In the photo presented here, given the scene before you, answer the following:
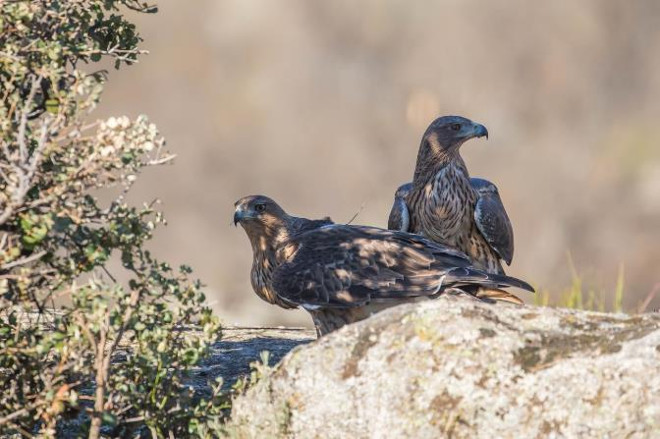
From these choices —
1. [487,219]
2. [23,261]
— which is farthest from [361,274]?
[23,261]

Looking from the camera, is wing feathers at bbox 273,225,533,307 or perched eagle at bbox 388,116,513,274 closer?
wing feathers at bbox 273,225,533,307

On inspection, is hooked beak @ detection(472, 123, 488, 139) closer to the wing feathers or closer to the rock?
the wing feathers

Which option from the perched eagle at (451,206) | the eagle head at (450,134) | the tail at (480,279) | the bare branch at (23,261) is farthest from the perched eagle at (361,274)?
the bare branch at (23,261)

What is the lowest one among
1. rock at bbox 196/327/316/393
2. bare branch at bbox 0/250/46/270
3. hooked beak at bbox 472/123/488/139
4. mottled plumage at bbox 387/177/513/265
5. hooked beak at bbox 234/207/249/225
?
bare branch at bbox 0/250/46/270

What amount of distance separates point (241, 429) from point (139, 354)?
0.70 m

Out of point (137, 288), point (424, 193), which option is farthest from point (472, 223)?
point (137, 288)

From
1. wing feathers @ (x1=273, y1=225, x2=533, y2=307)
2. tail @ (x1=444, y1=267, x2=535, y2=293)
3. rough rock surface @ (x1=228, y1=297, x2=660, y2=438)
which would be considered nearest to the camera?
rough rock surface @ (x1=228, y1=297, x2=660, y2=438)

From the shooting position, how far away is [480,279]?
7148 mm

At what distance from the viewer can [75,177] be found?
497cm

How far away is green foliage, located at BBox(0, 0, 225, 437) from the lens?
498cm

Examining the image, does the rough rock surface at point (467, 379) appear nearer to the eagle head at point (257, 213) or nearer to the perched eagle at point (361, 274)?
the perched eagle at point (361, 274)

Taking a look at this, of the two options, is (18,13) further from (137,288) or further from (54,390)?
(54,390)

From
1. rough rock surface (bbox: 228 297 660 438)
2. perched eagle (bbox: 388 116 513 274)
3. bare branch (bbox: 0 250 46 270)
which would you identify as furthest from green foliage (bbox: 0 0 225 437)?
perched eagle (bbox: 388 116 513 274)

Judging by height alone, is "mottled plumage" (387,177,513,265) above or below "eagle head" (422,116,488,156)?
below
